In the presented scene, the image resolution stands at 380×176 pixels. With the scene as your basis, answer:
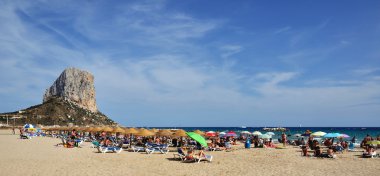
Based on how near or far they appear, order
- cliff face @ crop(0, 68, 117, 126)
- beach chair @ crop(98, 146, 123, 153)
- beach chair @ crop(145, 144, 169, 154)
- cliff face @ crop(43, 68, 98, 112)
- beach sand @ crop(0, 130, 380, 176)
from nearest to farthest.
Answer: beach sand @ crop(0, 130, 380, 176) < beach chair @ crop(98, 146, 123, 153) < beach chair @ crop(145, 144, 169, 154) < cliff face @ crop(0, 68, 117, 126) < cliff face @ crop(43, 68, 98, 112)

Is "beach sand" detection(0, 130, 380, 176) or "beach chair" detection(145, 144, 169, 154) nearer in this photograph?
"beach sand" detection(0, 130, 380, 176)

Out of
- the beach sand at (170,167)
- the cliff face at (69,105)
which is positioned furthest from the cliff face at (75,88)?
the beach sand at (170,167)

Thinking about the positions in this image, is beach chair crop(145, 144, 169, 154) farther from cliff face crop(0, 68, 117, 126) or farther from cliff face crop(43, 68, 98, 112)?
cliff face crop(43, 68, 98, 112)

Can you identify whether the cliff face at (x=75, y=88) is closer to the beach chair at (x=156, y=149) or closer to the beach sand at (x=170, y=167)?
the beach chair at (x=156, y=149)

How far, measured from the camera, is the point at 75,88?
11262cm

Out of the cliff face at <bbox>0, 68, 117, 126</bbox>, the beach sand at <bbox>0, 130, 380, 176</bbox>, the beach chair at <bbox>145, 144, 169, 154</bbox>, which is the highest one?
the cliff face at <bbox>0, 68, 117, 126</bbox>

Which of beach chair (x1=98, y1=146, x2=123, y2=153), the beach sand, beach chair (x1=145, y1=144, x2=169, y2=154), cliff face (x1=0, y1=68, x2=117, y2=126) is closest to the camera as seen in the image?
the beach sand

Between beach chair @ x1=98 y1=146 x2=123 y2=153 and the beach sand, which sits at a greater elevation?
beach chair @ x1=98 y1=146 x2=123 y2=153

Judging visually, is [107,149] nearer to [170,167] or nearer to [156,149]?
[156,149]

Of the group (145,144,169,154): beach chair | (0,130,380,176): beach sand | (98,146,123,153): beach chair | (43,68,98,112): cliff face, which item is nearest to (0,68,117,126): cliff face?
(43,68,98,112): cliff face

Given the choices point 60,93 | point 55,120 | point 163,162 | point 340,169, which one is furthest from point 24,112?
point 340,169

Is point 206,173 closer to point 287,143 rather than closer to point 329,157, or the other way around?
point 329,157

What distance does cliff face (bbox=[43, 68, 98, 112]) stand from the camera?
11262 centimetres

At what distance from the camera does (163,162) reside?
1692cm
